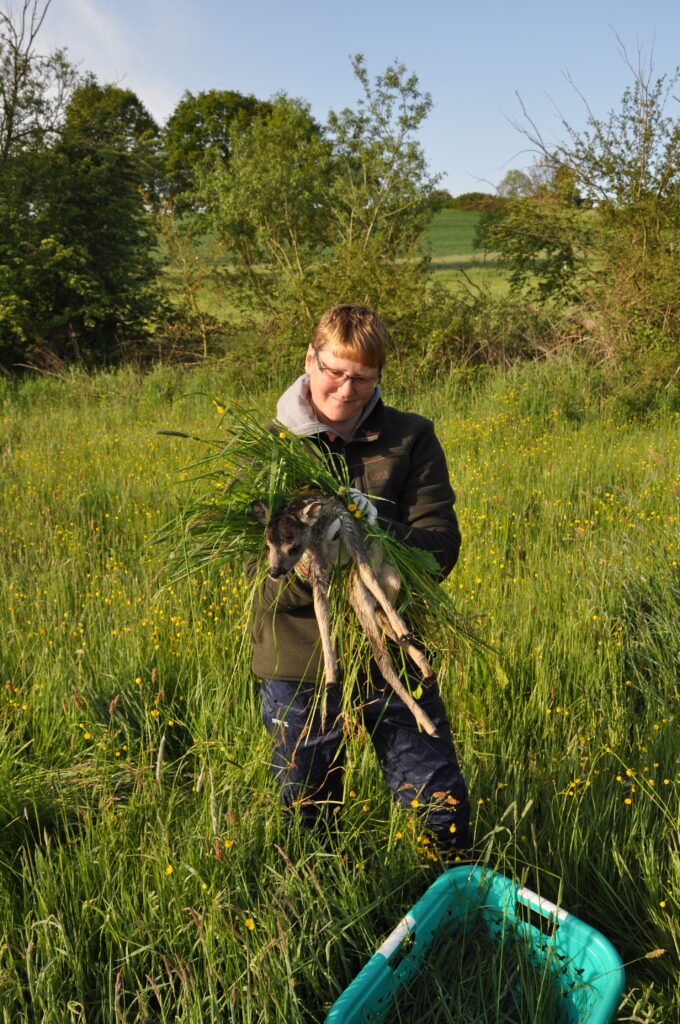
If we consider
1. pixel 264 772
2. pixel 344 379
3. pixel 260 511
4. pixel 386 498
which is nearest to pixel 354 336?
pixel 344 379

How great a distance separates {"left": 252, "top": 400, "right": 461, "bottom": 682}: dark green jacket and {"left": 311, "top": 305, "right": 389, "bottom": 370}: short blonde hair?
0.71ft

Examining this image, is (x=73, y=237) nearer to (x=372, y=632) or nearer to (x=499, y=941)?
(x=372, y=632)

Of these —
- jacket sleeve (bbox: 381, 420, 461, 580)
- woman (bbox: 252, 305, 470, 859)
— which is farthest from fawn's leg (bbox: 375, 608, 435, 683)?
jacket sleeve (bbox: 381, 420, 461, 580)

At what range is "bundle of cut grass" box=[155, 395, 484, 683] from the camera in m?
1.73

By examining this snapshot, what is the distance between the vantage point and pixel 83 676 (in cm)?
273

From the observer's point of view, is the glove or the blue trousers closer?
the glove

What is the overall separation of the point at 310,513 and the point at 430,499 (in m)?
0.60

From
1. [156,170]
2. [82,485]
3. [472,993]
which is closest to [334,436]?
[472,993]

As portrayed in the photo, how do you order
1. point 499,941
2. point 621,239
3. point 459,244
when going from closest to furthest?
point 499,941, point 621,239, point 459,244

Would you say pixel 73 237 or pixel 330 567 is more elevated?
pixel 73 237

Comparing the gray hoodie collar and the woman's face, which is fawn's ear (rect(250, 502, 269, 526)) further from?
the woman's face

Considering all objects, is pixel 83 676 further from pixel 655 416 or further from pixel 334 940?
pixel 655 416

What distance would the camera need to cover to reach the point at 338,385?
1.99 metres

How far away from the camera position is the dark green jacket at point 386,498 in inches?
79.4
